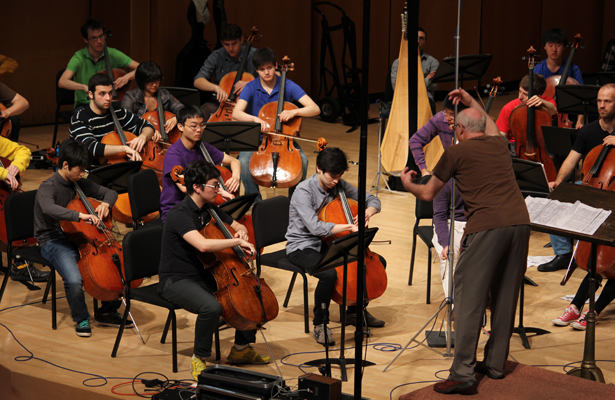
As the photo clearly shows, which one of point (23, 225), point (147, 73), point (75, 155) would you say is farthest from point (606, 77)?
point (23, 225)

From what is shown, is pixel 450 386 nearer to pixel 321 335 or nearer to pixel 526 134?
pixel 321 335

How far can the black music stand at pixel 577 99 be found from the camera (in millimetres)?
5656

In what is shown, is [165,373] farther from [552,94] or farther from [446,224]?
[552,94]

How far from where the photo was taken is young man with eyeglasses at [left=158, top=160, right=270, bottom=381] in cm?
365

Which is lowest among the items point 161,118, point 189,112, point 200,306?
point 200,306

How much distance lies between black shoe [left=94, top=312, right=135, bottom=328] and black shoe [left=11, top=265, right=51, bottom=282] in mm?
769

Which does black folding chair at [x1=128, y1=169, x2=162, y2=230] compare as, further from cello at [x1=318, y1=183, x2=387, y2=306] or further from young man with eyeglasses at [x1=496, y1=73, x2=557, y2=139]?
young man with eyeglasses at [x1=496, y1=73, x2=557, y2=139]

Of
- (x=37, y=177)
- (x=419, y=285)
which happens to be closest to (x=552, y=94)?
(x=419, y=285)

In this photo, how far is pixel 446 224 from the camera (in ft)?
13.7

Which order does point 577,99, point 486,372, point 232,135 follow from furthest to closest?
point 577,99 < point 232,135 < point 486,372

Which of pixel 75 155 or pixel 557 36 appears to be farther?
pixel 557 36

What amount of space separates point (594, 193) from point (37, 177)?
16.8 ft

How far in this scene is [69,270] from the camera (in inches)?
164

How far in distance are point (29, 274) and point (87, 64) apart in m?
2.16
